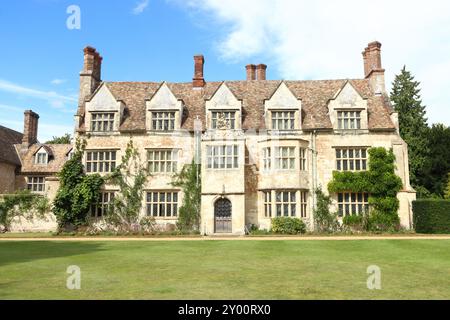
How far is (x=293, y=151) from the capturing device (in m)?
24.9

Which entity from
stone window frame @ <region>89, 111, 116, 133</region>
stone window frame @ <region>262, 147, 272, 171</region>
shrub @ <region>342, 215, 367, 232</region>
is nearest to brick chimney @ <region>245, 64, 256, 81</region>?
stone window frame @ <region>262, 147, 272, 171</region>

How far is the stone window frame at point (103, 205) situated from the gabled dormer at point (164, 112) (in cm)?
523

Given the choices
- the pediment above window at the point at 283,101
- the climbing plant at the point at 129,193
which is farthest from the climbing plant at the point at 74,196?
the pediment above window at the point at 283,101

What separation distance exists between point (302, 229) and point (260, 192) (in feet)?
11.6

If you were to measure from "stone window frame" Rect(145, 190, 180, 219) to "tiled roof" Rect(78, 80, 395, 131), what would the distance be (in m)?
4.57

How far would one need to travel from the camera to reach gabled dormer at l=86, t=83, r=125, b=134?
87.7 ft

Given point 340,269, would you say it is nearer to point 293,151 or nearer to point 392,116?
point 293,151

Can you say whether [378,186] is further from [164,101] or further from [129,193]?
[129,193]

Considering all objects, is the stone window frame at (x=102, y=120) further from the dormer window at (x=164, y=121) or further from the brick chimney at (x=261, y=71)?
the brick chimney at (x=261, y=71)

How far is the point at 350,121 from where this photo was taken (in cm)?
2608

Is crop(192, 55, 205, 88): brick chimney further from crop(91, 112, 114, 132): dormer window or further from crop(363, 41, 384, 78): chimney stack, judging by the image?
crop(363, 41, 384, 78): chimney stack

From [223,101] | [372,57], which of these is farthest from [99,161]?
[372,57]

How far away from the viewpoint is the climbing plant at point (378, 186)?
24.2m
